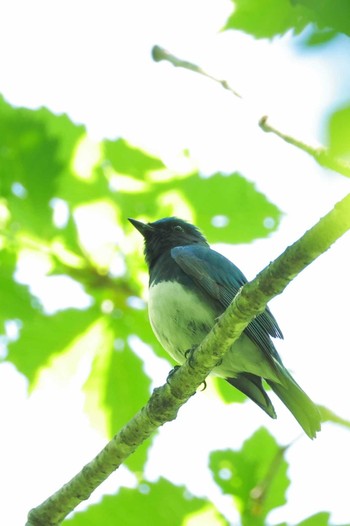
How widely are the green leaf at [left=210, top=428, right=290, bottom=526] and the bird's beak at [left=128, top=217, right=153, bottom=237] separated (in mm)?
1406

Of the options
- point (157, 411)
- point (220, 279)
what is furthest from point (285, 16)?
point (220, 279)

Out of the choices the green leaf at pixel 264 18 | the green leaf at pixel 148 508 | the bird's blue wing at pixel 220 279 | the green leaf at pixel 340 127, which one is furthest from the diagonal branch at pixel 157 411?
the green leaf at pixel 340 127

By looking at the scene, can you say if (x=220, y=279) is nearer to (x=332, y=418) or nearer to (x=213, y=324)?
(x=213, y=324)

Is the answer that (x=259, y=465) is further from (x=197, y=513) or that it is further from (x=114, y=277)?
(x=114, y=277)

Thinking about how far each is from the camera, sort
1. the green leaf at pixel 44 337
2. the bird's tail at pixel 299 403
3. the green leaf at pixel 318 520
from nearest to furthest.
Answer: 1. the green leaf at pixel 318 520
2. the green leaf at pixel 44 337
3. the bird's tail at pixel 299 403

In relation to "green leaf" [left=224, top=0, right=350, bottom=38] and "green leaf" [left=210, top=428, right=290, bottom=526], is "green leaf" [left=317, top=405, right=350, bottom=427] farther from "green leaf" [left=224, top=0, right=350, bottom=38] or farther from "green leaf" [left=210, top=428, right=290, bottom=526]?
"green leaf" [left=224, top=0, right=350, bottom=38]

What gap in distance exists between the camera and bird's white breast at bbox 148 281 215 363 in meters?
3.90

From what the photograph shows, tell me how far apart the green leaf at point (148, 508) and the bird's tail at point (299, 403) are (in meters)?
1.09

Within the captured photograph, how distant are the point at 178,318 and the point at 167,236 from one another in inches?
45.6

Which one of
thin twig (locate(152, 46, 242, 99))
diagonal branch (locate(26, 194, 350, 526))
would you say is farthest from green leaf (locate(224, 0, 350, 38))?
diagonal branch (locate(26, 194, 350, 526))

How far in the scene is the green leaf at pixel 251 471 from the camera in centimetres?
305

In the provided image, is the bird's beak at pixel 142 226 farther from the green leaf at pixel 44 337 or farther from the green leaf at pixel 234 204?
the green leaf at pixel 44 337

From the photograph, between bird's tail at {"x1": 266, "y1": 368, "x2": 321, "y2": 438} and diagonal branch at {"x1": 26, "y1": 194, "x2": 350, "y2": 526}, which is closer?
diagonal branch at {"x1": 26, "y1": 194, "x2": 350, "y2": 526}

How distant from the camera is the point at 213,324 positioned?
13.2 feet
